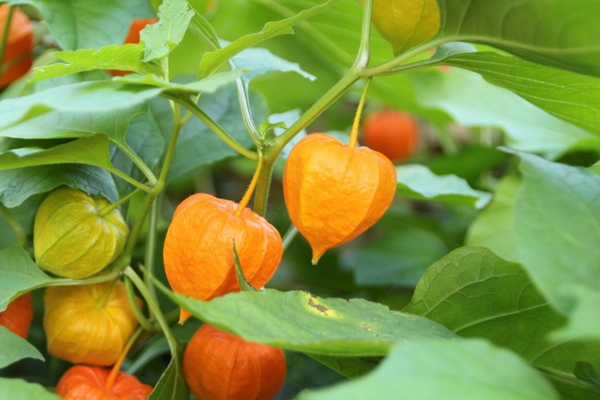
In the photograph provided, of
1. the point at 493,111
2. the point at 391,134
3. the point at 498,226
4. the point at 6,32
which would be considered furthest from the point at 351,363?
the point at 391,134

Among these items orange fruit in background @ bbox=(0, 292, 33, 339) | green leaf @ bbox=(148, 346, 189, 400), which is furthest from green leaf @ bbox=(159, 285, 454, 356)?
orange fruit in background @ bbox=(0, 292, 33, 339)

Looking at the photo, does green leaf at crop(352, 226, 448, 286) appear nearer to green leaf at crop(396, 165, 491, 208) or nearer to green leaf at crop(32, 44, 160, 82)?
green leaf at crop(396, 165, 491, 208)

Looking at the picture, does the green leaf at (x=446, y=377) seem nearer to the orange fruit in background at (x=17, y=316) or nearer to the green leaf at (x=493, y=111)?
the orange fruit in background at (x=17, y=316)

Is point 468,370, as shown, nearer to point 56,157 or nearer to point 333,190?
point 333,190

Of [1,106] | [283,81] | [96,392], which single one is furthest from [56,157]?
[283,81]

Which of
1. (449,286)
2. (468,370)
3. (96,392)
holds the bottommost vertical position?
(96,392)

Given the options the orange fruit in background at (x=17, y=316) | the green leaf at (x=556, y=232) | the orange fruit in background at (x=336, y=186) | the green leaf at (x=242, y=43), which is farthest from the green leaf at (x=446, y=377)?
the orange fruit in background at (x=17, y=316)
